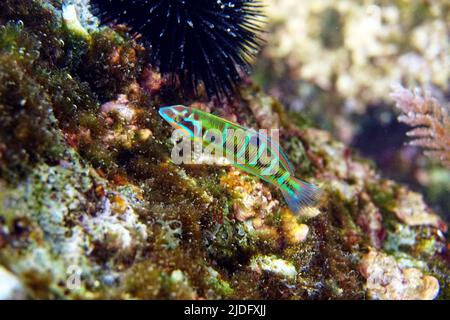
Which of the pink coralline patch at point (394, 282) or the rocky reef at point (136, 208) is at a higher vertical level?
the rocky reef at point (136, 208)

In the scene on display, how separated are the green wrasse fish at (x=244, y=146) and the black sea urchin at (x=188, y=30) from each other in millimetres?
852

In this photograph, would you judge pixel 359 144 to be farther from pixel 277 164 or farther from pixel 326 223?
pixel 277 164

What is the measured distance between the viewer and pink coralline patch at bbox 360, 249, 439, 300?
3566 mm

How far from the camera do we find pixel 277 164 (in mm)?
3189

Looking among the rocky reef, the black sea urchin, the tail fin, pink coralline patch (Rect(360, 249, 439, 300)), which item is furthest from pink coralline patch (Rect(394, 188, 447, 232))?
the black sea urchin

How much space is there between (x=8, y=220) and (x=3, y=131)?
581 millimetres

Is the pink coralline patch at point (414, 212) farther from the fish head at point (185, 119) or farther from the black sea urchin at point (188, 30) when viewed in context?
the fish head at point (185, 119)

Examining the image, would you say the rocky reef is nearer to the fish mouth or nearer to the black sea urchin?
the black sea urchin

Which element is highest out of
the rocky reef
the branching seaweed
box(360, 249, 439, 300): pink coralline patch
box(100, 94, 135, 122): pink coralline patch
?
the branching seaweed

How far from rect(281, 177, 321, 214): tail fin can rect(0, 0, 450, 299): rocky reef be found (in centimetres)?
32

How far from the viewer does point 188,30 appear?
3.51 metres

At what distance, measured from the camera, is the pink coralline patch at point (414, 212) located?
4824mm

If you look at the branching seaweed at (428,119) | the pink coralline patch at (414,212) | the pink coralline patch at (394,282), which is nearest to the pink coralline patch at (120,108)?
the pink coralline patch at (394,282)
